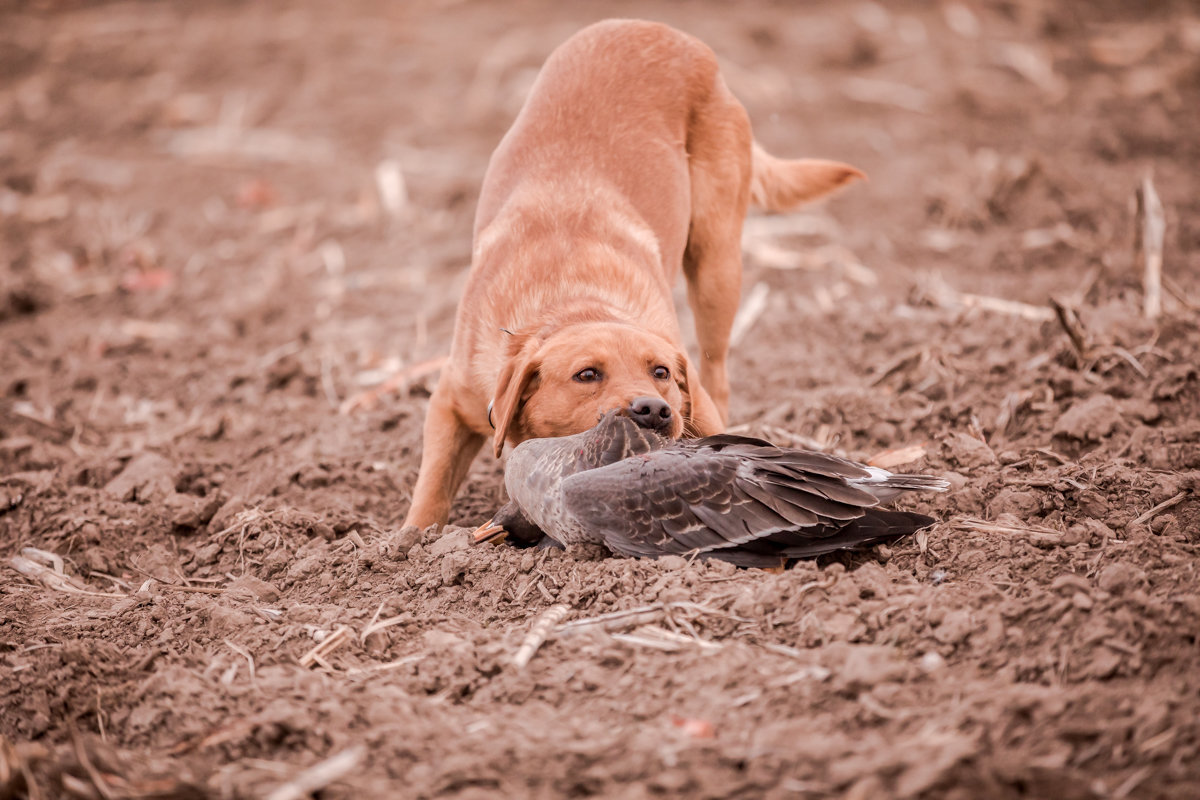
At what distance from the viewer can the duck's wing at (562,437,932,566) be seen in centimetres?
321

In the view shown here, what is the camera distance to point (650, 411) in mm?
3555

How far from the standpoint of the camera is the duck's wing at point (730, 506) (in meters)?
3.21

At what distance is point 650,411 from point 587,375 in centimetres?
40

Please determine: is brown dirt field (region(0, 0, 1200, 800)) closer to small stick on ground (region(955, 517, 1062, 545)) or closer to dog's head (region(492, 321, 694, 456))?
small stick on ground (region(955, 517, 1062, 545))

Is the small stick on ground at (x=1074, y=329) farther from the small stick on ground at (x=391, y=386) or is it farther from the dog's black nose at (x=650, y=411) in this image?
the small stick on ground at (x=391, y=386)

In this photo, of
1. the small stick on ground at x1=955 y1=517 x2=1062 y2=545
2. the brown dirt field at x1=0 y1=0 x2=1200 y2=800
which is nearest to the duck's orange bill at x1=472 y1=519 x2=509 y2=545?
the brown dirt field at x1=0 y1=0 x2=1200 y2=800

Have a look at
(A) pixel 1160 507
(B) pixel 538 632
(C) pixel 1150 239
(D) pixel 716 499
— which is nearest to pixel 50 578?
(B) pixel 538 632

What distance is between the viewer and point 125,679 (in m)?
3.07

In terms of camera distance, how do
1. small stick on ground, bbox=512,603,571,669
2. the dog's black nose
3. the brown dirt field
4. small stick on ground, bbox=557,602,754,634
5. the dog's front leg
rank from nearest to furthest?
the brown dirt field < small stick on ground, bbox=512,603,571,669 < small stick on ground, bbox=557,602,754,634 < the dog's black nose < the dog's front leg

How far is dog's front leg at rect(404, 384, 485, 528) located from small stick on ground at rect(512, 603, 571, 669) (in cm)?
119

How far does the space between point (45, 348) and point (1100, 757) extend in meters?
6.49

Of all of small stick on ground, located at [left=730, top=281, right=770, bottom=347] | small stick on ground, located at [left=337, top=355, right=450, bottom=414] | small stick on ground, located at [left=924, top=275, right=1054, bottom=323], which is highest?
small stick on ground, located at [left=924, top=275, right=1054, bottom=323]

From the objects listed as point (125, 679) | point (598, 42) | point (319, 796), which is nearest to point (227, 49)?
point (598, 42)

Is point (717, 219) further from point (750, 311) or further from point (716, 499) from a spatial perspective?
point (716, 499)
